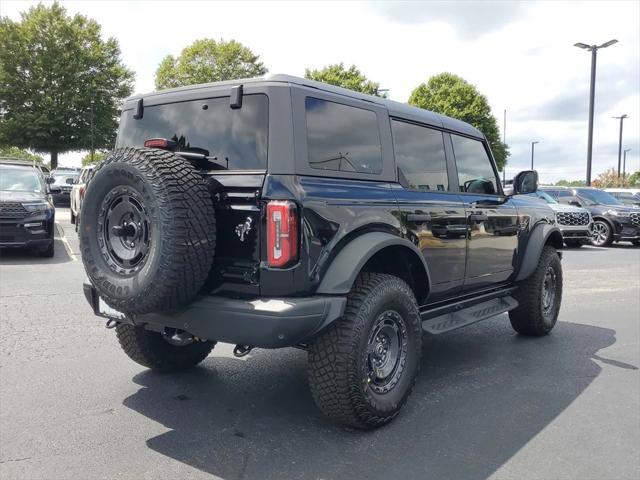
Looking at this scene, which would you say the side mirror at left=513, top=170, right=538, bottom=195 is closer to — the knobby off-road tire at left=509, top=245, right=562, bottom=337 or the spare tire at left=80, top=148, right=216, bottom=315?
the knobby off-road tire at left=509, top=245, right=562, bottom=337

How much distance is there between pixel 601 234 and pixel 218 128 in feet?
50.2

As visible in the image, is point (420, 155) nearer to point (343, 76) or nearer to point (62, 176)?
point (62, 176)

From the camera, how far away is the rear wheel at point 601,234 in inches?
622

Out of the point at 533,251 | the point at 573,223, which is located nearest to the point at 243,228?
the point at 533,251

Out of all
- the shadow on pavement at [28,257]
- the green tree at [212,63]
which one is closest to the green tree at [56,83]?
the green tree at [212,63]

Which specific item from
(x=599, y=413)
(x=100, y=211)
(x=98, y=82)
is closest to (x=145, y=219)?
(x=100, y=211)

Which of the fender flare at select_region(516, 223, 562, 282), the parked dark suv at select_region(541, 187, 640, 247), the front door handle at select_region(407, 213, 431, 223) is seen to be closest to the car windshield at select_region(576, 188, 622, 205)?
the parked dark suv at select_region(541, 187, 640, 247)

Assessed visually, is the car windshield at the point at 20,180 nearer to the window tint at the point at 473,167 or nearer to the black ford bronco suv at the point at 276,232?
the black ford bronco suv at the point at 276,232

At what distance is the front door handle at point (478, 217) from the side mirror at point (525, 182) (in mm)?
694

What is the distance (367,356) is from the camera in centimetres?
327

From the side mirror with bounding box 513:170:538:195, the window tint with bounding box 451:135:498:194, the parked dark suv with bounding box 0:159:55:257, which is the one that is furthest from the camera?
the parked dark suv with bounding box 0:159:55:257

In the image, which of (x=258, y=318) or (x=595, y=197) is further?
(x=595, y=197)

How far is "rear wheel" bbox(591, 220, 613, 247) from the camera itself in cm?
1580

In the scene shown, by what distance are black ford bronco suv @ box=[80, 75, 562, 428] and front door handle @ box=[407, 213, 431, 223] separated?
0.01 meters
